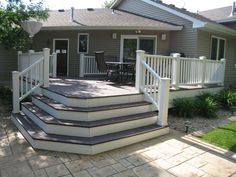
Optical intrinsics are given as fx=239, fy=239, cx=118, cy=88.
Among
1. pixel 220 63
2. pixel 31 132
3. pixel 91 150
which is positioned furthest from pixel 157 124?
pixel 220 63

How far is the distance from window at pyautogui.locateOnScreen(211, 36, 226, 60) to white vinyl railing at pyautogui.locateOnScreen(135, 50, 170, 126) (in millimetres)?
6464

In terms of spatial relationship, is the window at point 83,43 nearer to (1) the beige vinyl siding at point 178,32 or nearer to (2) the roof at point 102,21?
(2) the roof at point 102,21

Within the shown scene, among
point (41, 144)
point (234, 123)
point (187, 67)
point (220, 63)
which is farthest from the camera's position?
point (220, 63)

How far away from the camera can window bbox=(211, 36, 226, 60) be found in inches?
440

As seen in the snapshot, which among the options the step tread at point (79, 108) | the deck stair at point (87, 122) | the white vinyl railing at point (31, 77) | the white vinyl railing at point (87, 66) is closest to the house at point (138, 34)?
the white vinyl railing at point (87, 66)

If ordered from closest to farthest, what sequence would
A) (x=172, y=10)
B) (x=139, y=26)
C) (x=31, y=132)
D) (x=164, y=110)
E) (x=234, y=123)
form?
(x=31, y=132)
(x=164, y=110)
(x=234, y=123)
(x=139, y=26)
(x=172, y=10)

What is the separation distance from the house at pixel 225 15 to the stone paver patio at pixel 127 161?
10.5 m

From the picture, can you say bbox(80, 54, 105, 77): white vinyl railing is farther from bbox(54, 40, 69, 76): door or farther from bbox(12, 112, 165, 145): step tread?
bbox(12, 112, 165, 145): step tread

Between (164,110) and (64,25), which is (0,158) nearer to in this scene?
(164,110)

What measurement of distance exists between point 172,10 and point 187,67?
15.1ft

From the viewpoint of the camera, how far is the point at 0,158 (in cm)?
384

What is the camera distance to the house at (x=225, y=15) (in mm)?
12970

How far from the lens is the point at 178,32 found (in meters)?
10.4

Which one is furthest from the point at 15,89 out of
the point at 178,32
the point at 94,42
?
the point at 178,32
